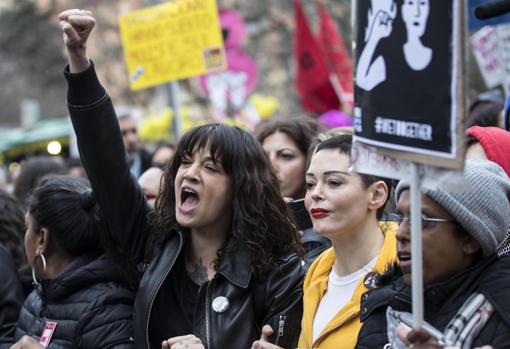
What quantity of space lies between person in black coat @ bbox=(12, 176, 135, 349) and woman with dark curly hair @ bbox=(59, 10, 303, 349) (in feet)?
0.55

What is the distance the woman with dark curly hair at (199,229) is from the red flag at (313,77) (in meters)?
5.91

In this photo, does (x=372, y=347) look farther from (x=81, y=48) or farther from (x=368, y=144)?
(x=81, y=48)

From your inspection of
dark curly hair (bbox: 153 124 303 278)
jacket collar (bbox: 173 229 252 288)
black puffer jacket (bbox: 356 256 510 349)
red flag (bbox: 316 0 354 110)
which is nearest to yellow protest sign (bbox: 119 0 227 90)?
red flag (bbox: 316 0 354 110)

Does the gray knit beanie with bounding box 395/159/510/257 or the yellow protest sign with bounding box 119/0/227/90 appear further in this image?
the yellow protest sign with bounding box 119/0/227/90

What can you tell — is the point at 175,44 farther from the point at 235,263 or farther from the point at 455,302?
the point at 455,302

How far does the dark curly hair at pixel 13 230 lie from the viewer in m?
5.15

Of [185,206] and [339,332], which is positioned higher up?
[185,206]

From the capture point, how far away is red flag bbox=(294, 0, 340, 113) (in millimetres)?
9883

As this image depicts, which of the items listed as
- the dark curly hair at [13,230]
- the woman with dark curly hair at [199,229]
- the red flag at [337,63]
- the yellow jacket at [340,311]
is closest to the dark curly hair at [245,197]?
the woman with dark curly hair at [199,229]

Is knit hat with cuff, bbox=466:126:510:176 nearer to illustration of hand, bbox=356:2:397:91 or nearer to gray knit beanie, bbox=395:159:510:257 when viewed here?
gray knit beanie, bbox=395:159:510:257

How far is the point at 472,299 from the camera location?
277 cm

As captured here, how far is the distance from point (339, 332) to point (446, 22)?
1.34 metres

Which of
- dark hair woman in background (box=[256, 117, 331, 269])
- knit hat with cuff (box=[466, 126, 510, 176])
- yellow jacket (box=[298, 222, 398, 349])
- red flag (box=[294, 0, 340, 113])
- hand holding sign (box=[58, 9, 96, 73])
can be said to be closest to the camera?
yellow jacket (box=[298, 222, 398, 349])

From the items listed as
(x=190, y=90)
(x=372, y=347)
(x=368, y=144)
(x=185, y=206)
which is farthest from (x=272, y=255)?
(x=190, y=90)
